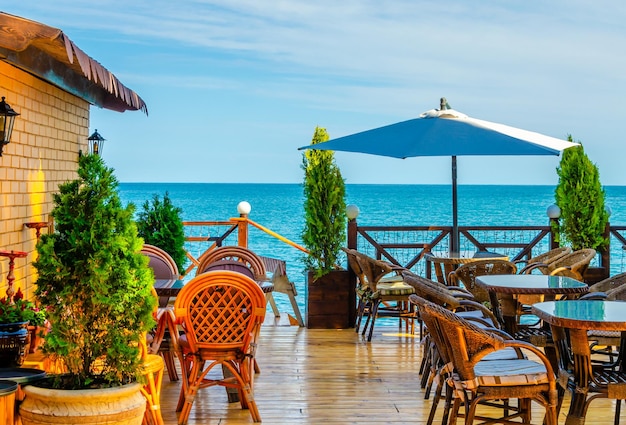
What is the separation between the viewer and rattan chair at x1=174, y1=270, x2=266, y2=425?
500cm

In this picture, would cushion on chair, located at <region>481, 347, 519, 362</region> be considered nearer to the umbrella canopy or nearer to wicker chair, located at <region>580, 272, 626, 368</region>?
wicker chair, located at <region>580, 272, 626, 368</region>

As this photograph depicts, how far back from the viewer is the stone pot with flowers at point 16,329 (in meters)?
4.28

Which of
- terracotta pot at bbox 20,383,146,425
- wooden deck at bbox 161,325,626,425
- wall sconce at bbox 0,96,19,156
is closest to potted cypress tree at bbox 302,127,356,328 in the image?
wooden deck at bbox 161,325,626,425

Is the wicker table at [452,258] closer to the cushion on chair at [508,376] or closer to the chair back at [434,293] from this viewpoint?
the chair back at [434,293]

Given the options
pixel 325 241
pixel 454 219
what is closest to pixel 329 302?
pixel 325 241

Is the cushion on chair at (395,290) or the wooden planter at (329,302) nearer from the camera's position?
the cushion on chair at (395,290)

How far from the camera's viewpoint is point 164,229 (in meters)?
9.27

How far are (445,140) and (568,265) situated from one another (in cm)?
169

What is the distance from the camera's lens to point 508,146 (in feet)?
22.1

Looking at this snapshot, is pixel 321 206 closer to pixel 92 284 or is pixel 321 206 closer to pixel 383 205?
pixel 92 284

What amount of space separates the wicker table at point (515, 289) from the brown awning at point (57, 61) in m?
3.08

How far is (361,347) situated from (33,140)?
3.42 m

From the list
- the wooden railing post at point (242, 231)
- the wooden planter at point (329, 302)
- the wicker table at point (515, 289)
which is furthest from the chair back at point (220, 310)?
the wooden railing post at point (242, 231)

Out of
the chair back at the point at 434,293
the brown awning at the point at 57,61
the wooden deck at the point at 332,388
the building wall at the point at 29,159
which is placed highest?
the brown awning at the point at 57,61
